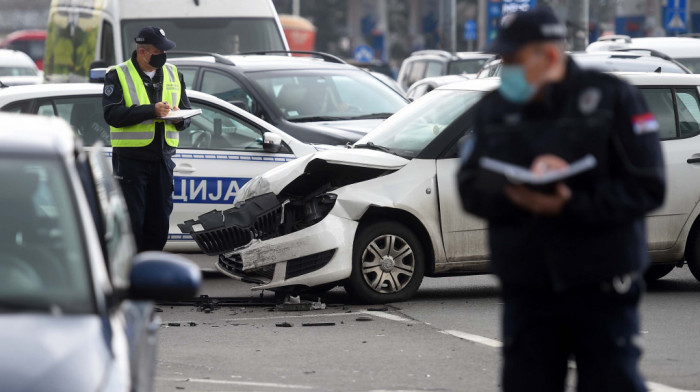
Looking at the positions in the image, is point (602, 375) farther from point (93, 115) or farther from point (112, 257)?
point (93, 115)

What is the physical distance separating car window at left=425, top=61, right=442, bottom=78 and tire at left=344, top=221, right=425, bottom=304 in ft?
56.2

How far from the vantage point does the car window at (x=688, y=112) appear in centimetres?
1066

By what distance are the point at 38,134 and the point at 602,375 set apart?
1.87 meters

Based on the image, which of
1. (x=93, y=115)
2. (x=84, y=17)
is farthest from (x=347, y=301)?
(x=84, y=17)

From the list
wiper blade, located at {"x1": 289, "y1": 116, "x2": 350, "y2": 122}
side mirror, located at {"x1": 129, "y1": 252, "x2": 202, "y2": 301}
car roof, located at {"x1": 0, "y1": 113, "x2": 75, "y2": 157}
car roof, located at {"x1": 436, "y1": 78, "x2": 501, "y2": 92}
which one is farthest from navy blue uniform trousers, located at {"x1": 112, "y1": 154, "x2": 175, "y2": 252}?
side mirror, located at {"x1": 129, "y1": 252, "x2": 202, "y2": 301}

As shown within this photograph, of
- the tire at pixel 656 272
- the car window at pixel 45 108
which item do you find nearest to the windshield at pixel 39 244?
the car window at pixel 45 108

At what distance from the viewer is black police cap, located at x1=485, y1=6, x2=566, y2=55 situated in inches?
158

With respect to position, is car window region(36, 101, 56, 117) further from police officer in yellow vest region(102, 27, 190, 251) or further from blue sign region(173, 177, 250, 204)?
police officer in yellow vest region(102, 27, 190, 251)

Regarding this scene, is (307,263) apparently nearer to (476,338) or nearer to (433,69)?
(476,338)

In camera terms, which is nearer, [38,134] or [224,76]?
[38,134]

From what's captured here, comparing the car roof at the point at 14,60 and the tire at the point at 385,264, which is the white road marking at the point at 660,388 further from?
the car roof at the point at 14,60

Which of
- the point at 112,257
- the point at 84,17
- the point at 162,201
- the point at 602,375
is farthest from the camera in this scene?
the point at 84,17

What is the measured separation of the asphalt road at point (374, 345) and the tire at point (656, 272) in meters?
0.16

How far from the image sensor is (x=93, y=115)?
1184 cm
